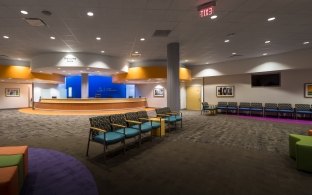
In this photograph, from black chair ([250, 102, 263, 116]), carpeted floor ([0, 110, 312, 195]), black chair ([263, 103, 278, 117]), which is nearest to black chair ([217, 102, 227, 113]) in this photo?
black chair ([250, 102, 263, 116])

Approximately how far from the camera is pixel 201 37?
25.0 feet

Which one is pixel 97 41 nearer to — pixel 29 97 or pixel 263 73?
pixel 263 73

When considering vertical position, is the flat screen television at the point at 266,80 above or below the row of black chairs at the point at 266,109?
above

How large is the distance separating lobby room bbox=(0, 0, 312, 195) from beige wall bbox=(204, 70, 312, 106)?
0.06m

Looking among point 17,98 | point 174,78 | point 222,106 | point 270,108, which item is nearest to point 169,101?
point 174,78

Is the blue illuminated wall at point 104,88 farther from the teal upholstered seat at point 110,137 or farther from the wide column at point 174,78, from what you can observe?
the teal upholstered seat at point 110,137

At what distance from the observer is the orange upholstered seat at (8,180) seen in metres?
2.06

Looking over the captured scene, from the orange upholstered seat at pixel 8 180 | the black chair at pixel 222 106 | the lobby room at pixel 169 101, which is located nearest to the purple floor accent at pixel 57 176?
the lobby room at pixel 169 101

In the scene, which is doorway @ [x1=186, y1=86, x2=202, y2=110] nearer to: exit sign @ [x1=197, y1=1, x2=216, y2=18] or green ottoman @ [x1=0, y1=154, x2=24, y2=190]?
exit sign @ [x1=197, y1=1, x2=216, y2=18]

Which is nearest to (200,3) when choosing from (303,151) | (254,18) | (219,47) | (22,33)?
(254,18)

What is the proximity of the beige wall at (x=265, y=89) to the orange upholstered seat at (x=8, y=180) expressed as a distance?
509 inches

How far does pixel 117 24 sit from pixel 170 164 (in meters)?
4.92

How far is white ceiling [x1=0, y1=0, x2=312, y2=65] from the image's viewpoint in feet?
15.9

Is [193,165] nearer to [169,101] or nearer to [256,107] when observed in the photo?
[169,101]
